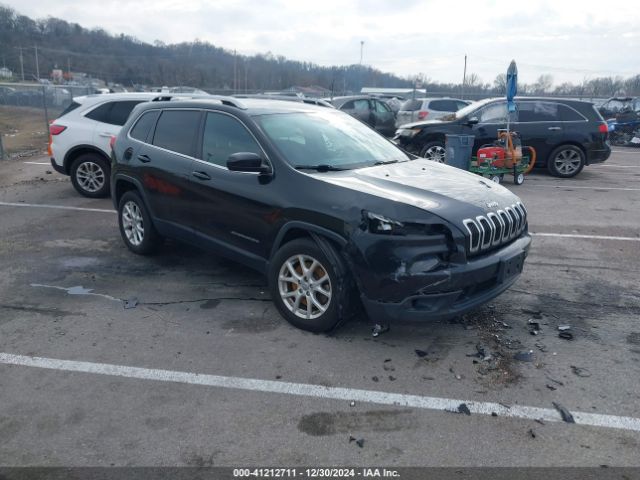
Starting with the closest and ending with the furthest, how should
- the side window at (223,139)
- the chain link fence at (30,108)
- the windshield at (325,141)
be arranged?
the windshield at (325,141) < the side window at (223,139) < the chain link fence at (30,108)

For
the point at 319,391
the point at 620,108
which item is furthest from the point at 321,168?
the point at 620,108

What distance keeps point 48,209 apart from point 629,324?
8240 mm

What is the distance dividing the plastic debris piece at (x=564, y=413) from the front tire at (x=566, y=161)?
32.3ft

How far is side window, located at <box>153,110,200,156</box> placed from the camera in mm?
5297

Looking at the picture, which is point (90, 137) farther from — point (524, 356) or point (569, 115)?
point (569, 115)

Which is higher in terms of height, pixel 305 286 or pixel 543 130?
pixel 543 130

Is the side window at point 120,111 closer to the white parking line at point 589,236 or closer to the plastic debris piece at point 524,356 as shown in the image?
the white parking line at point 589,236

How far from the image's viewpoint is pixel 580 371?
377 cm

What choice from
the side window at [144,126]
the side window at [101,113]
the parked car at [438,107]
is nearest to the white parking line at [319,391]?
the side window at [144,126]

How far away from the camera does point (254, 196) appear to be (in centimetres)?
455

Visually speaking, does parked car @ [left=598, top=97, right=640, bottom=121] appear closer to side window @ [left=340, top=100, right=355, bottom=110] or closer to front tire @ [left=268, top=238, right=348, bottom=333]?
side window @ [left=340, top=100, right=355, bottom=110]

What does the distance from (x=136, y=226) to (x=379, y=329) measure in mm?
3325

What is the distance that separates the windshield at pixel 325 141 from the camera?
4633mm

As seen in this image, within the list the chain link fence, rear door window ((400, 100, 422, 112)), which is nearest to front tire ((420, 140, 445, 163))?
rear door window ((400, 100, 422, 112))
